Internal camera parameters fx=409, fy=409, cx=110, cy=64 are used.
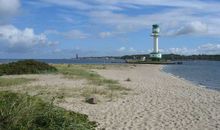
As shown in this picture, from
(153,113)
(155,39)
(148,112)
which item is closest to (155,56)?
(155,39)

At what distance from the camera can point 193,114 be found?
581 inches

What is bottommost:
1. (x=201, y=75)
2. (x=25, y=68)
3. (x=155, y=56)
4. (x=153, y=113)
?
(x=201, y=75)

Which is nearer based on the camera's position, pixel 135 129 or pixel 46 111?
pixel 46 111

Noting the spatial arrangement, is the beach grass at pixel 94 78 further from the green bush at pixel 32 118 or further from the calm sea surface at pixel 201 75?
the green bush at pixel 32 118

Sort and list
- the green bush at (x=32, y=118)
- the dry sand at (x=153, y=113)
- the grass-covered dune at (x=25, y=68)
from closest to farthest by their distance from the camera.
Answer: the green bush at (x=32, y=118)
the dry sand at (x=153, y=113)
the grass-covered dune at (x=25, y=68)

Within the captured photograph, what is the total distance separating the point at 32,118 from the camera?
28.2 feet

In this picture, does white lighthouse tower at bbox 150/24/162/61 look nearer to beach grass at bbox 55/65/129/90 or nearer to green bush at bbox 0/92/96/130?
beach grass at bbox 55/65/129/90

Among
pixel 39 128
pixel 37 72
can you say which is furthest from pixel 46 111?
pixel 37 72

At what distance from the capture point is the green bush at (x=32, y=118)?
27.1 feet

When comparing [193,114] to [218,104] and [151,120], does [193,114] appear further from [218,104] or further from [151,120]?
[218,104]

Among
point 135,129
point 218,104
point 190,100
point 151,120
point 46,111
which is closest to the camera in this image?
point 46,111

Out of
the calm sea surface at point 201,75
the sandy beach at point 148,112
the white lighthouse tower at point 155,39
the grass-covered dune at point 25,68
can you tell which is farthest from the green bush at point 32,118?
the white lighthouse tower at point 155,39

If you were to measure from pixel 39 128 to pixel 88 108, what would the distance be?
7262mm

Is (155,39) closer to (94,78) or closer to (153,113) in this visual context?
(94,78)
